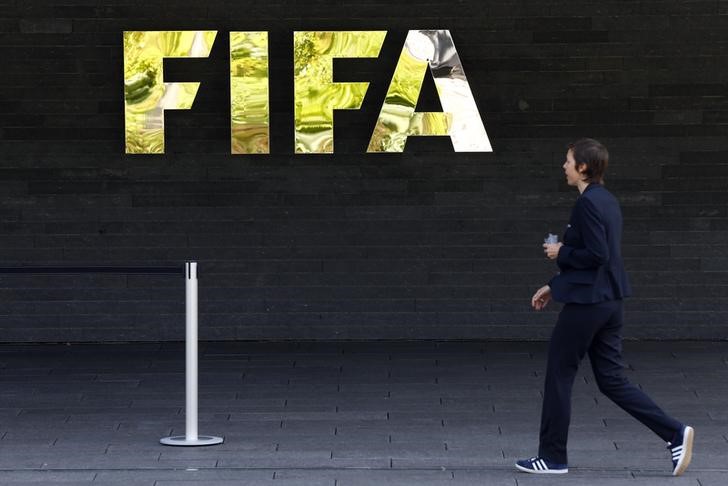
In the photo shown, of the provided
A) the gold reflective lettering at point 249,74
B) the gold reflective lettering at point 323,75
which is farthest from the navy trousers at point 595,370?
the gold reflective lettering at point 249,74

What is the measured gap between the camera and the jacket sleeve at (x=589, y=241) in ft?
22.5

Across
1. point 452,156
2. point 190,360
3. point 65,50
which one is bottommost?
point 190,360

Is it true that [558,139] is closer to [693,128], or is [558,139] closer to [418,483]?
[693,128]

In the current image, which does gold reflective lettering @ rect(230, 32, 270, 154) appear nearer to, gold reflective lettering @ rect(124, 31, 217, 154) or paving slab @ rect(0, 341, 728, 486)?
gold reflective lettering @ rect(124, 31, 217, 154)

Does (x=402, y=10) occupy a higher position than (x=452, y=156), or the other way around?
(x=402, y=10)

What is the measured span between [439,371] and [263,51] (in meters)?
3.10

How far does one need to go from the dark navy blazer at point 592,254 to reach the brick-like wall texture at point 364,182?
15.4 ft

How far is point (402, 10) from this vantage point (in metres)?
11.6

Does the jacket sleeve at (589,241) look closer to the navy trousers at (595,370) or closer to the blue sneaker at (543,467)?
the navy trousers at (595,370)

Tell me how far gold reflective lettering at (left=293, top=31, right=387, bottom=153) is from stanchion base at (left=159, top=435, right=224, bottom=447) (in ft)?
13.7

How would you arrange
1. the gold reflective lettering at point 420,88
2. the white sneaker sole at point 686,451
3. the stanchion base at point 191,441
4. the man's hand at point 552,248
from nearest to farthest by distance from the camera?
the man's hand at point 552,248 < the white sneaker sole at point 686,451 < the stanchion base at point 191,441 < the gold reflective lettering at point 420,88

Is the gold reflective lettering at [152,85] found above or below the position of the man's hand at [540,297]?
above

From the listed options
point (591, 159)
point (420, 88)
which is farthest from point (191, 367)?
point (420, 88)

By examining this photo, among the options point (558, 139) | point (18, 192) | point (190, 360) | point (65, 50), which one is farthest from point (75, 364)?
point (558, 139)
